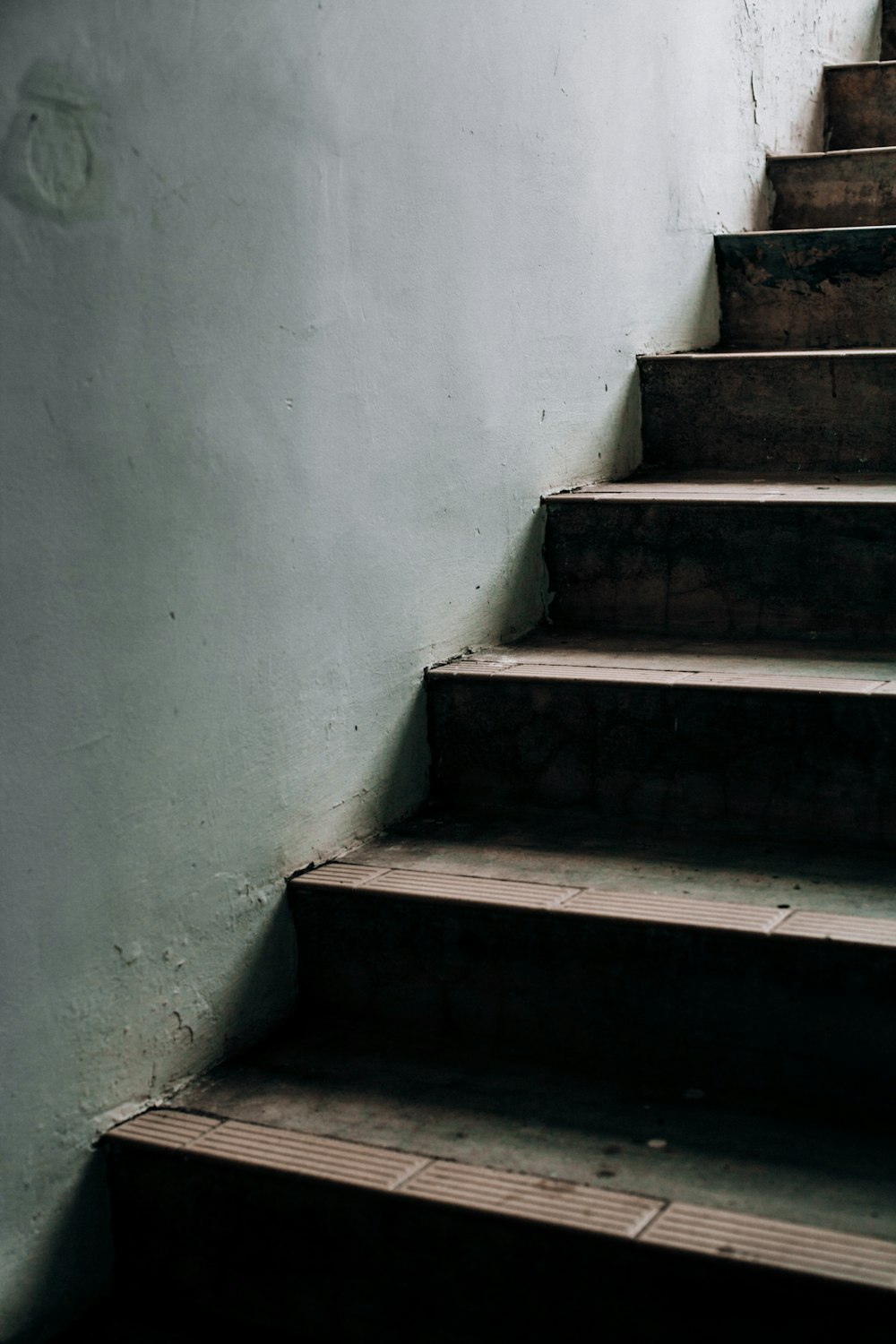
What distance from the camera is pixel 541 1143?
149cm

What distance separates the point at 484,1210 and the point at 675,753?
0.81m

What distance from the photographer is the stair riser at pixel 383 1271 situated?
1.26 meters

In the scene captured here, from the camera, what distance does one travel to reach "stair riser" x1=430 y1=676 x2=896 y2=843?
186cm

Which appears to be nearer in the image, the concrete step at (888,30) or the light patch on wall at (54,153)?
the light patch on wall at (54,153)

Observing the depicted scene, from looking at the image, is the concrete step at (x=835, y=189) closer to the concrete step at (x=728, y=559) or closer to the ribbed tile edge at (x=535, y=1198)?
the concrete step at (x=728, y=559)

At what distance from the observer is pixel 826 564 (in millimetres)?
2219

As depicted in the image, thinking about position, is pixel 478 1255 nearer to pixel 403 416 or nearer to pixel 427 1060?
pixel 427 1060

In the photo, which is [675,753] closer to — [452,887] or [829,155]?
[452,887]

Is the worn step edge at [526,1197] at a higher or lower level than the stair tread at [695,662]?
lower

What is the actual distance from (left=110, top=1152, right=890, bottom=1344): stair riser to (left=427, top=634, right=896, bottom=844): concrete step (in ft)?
2.54

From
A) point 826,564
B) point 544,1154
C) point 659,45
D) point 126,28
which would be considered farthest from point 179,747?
point 659,45

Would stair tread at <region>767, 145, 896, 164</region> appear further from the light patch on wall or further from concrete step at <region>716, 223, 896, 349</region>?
the light patch on wall

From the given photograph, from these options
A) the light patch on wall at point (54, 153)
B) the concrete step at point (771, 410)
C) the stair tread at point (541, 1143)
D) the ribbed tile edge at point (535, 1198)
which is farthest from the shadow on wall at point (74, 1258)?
the concrete step at point (771, 410)

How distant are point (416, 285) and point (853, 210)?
174 centimetres
